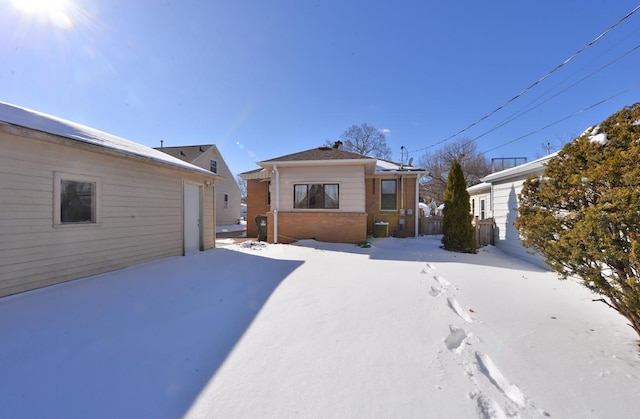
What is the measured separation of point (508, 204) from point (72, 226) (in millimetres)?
11431

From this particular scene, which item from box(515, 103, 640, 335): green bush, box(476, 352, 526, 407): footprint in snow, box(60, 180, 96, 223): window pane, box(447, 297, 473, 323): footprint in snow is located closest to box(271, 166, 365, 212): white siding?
box(60, 180, 96, 223): window pane

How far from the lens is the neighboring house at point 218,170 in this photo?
66.9ft

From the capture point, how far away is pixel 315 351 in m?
2.43

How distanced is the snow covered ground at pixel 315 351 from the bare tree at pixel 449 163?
2472 centimetres

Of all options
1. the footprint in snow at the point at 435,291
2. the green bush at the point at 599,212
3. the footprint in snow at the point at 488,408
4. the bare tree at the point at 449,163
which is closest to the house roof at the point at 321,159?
the footprint in snow at the point at 435,291

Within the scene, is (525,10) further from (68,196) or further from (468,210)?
(68,196)

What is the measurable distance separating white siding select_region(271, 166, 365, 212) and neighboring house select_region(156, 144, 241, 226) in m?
11.7

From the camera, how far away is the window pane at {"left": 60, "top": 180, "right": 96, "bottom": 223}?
4777mm

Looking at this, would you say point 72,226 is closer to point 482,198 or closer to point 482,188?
point 482,188

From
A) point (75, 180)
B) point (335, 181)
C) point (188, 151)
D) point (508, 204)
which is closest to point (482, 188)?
point (508, 204)

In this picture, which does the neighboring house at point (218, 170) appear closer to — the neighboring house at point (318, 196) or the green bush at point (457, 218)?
the neighboring house at point (318, 196)

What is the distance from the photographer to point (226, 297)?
404 centimetres

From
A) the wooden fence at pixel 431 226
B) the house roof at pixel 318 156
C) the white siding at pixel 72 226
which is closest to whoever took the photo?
the white siding at pixel 72 226

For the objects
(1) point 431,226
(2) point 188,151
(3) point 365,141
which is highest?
(3) point 365,141
